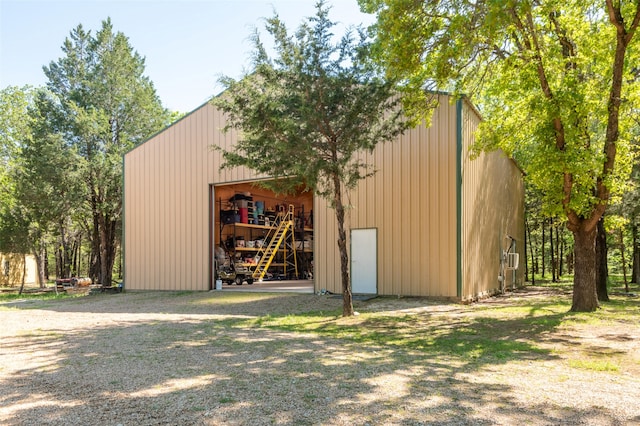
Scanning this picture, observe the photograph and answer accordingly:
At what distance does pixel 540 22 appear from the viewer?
40.4ft

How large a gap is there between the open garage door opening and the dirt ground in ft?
34.2

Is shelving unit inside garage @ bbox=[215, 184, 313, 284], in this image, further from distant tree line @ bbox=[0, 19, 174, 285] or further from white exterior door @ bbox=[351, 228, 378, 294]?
white exterior door @ bbox=[351, 228, 378, 294]

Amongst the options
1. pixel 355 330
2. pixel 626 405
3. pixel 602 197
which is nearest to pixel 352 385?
pixel 626 405

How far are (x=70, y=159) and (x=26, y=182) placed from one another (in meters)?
2.48

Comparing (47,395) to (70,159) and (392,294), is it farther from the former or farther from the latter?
(70,159)

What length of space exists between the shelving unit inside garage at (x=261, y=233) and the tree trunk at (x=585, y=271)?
13478 mm

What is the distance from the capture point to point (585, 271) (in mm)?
11656

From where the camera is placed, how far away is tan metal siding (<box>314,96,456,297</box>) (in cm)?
1359

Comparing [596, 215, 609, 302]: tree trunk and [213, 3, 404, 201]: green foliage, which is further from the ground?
[213, 3, 404, 201]: green foliage

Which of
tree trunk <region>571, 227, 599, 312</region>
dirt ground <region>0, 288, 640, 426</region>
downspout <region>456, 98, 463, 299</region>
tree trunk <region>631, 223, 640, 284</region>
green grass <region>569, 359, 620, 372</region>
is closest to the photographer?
dirt ground <region>0, 288, 640, 426</region>

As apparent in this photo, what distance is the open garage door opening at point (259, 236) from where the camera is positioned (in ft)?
70.2

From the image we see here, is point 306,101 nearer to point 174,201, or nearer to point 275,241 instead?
point 174,201

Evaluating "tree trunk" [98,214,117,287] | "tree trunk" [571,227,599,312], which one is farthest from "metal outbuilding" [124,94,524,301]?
"tree trunk" [98,214,117,287]

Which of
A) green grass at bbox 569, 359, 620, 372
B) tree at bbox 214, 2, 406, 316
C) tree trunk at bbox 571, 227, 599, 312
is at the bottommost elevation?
green grass at bbox 569, 359, 620, 372
